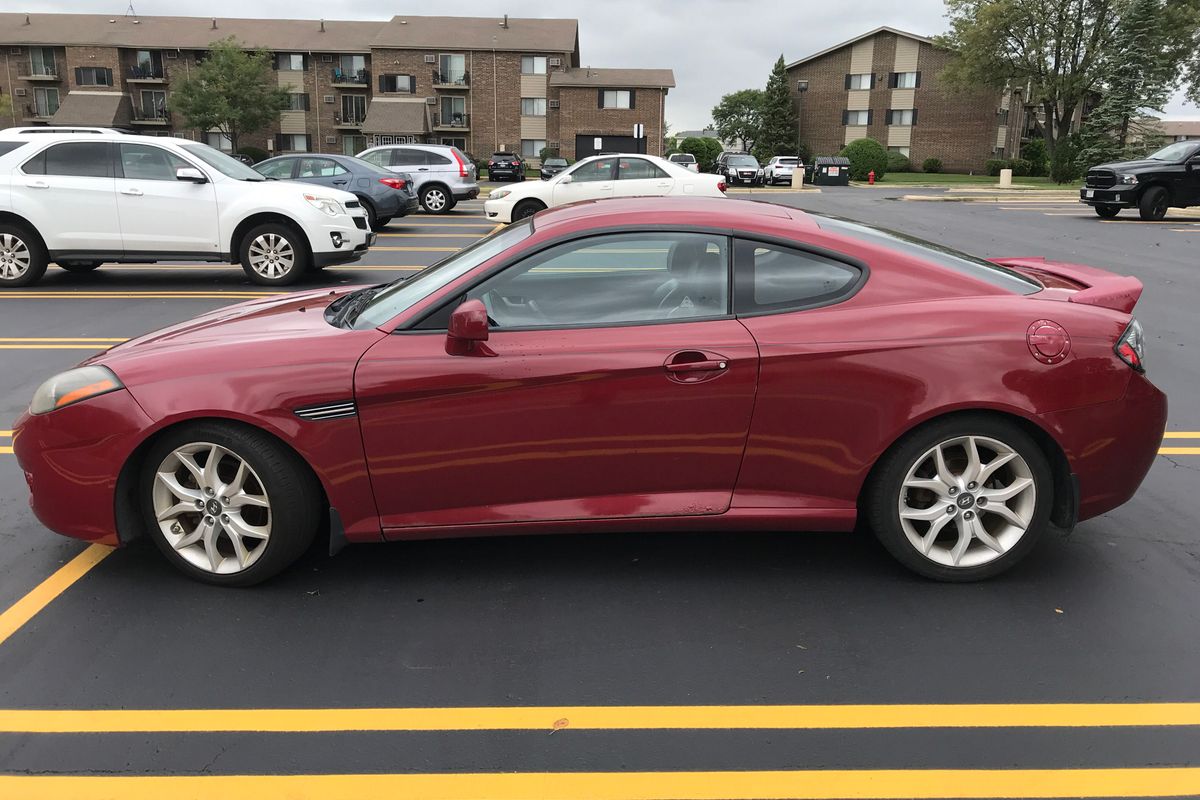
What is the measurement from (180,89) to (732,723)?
62.0 metres

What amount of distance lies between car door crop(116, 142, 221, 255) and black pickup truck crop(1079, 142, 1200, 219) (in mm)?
19838

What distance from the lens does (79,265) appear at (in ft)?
38.7

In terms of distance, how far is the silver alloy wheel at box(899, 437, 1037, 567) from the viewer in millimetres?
3465

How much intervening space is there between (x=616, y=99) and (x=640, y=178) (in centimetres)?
4295

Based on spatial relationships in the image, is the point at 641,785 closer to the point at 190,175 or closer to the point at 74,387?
the point at 74,387

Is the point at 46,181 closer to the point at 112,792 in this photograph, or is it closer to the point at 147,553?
the point at 147,553

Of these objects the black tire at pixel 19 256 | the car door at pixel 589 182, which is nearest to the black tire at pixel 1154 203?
the car door at pixel 589 182

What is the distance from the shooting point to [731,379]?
3350mm

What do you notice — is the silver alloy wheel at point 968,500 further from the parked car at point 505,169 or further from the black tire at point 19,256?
the parked car at point 505,169

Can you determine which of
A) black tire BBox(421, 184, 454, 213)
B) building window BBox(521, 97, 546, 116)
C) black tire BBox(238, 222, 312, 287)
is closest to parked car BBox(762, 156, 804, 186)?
building window BBox(521, 97, 546, 116)

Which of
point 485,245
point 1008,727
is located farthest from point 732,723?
point 485,245

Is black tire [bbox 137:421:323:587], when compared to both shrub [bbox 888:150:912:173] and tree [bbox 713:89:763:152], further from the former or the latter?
tree [bbox 713:89:763:152]

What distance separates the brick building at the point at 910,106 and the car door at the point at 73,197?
58949mm

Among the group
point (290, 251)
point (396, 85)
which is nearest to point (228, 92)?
point (396, 85)
